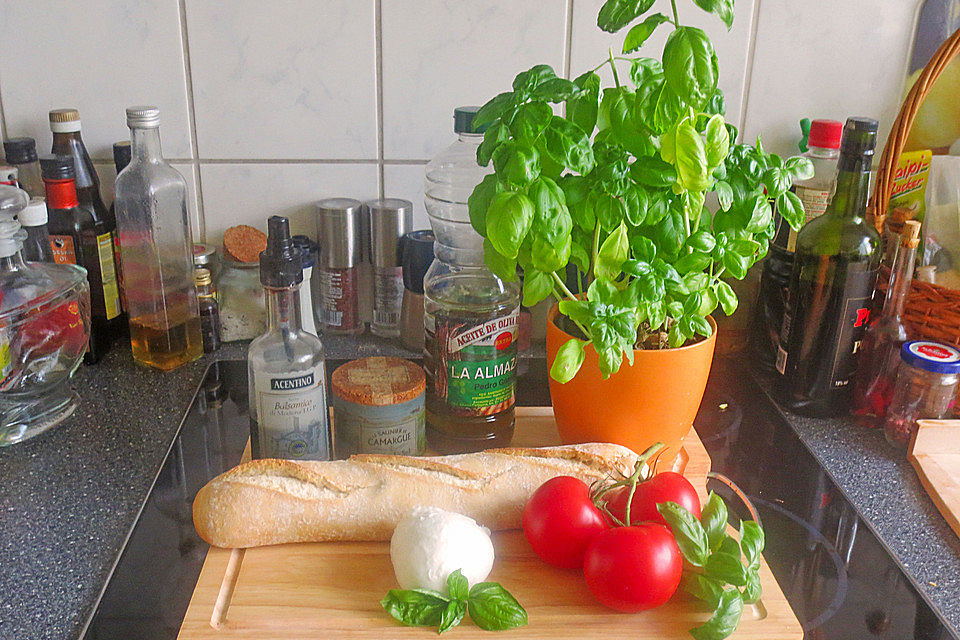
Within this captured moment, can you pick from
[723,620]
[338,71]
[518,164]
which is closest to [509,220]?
[518,164]

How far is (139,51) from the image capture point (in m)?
1.12

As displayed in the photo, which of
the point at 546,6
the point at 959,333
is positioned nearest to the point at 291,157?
the point at 546,6

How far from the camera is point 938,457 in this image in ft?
3.08

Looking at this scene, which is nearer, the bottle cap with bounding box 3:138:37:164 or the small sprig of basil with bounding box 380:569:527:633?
the small sprig of basil with bounding box 380:569:527:633

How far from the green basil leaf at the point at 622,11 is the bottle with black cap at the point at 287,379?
371mm

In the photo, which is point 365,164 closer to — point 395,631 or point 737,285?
point 737,285

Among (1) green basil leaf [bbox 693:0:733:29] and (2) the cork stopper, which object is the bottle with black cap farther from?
(2) the cork stopper

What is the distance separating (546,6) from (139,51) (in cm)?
57

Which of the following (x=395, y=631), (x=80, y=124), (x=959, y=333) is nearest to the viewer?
(x=395, y=631)

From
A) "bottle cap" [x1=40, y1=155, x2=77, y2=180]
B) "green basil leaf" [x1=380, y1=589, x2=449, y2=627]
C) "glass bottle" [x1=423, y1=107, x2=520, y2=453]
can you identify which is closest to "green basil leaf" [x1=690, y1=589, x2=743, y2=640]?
"green basil leaf" [x1=380, y1=589, x2=449, y2=627]

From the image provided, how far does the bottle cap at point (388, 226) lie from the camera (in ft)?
3.77

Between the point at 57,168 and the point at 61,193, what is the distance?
0.14 ft

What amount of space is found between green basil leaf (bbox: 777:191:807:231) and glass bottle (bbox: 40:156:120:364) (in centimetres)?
85

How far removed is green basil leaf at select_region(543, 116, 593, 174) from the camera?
0.71m
